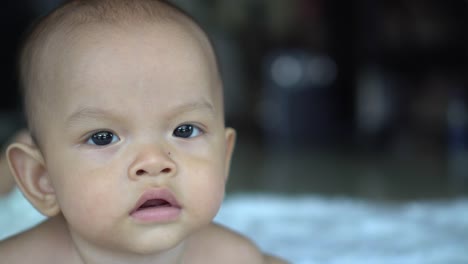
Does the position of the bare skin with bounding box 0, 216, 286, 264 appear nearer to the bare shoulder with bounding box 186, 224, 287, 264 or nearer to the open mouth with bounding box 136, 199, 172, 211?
the bare shoulder with bounding box 186, 224, 287, 264

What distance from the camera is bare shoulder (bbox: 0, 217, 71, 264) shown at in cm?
92

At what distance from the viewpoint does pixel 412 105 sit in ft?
13.6

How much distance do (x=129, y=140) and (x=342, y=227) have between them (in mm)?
942

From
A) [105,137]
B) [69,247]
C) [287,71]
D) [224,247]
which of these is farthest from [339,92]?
[105,137]

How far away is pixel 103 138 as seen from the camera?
30.4 inches

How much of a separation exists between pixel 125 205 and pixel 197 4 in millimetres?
4882

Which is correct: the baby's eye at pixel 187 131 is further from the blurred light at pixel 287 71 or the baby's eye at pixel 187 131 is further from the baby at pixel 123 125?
the blurred light at pixel 287 71

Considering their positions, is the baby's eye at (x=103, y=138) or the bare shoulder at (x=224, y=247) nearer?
the baby's eye at (x=103, y=138)

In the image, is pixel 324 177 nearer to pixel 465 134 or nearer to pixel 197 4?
pixel 465 134

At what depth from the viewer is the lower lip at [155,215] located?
0.75 m

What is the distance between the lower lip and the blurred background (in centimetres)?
213

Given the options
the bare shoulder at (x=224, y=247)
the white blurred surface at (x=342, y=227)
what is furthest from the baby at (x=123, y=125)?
the white blurred surface at (x=342, y=227)

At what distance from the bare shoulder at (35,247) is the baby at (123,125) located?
7 centimetres

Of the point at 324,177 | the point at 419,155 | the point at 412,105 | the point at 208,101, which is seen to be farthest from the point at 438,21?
the point at 208,101
